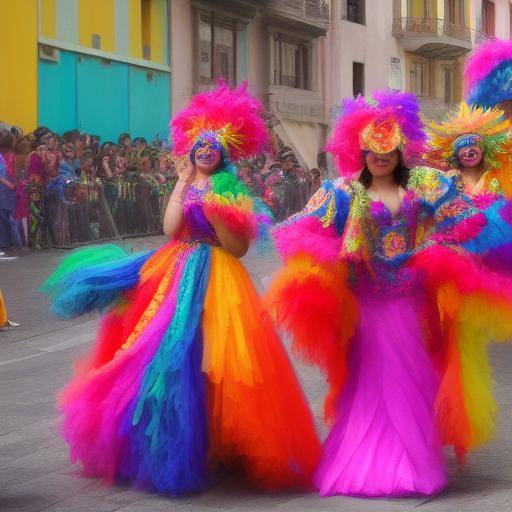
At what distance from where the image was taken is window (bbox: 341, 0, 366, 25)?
38.9 meters

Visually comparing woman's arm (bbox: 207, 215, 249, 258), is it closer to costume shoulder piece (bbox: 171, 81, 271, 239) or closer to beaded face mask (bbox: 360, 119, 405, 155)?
costume shoulder piece (bbox: 171, 81, 271, 239)

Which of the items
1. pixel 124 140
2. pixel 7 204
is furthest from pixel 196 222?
pixel 124 140

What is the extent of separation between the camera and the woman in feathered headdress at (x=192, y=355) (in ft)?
16.7

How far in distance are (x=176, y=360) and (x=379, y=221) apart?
1169 mm

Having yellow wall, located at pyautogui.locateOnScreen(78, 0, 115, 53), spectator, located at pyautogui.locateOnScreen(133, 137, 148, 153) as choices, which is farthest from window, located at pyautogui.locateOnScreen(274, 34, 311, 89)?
yellow wall, located at pyautogui.locateOnScreen(78, 0, 115, 53)

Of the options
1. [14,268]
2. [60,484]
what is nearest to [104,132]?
Answer: [14,268]

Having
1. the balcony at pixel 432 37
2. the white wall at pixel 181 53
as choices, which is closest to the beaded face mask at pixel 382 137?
the white wall at pixel 181 53

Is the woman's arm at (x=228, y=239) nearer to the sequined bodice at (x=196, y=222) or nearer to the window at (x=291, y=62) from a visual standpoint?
the sequined bodice at (x=196, y=222)

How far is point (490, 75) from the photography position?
10.5m

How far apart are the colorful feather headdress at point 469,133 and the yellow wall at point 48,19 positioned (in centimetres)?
1606

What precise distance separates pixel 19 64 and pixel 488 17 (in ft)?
108

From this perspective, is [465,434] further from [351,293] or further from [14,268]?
[14,268]

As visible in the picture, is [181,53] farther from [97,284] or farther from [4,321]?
[97,284]

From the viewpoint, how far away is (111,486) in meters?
5.28
